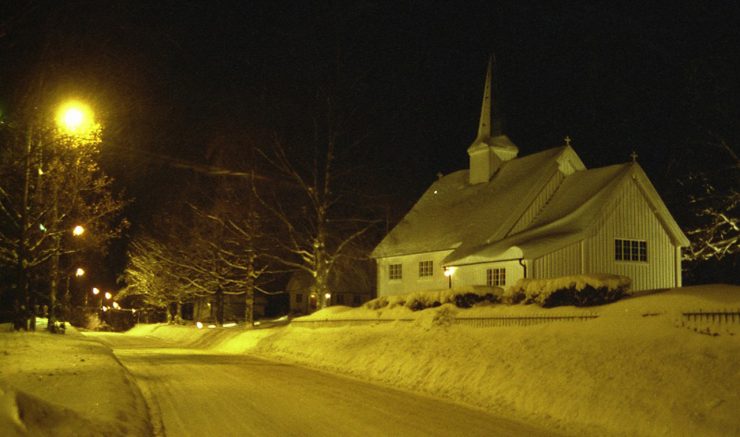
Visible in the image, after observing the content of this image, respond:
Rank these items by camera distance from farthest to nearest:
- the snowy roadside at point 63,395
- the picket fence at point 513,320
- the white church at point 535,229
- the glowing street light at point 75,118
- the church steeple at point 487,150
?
the church steeple at point 487,150, the white church at point 535,229, the glowing street light at point 75,118, the picket fence at point 513,320, the snowy roadside at point 63,395

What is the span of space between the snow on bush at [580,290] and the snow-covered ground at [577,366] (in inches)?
22.7

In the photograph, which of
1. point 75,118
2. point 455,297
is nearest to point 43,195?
point 75,118

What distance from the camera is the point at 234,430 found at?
10859 millimetres

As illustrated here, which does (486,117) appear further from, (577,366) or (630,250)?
(577,366)

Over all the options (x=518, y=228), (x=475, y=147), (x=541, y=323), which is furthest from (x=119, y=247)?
(x=541, y=323)

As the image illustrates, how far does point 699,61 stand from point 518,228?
35.9ft

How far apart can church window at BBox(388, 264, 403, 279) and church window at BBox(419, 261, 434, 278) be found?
2216mm

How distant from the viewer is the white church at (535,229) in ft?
99.7

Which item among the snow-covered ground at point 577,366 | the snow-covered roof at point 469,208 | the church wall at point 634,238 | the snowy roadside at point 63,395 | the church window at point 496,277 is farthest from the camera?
the snow-covered roof at point 469,208

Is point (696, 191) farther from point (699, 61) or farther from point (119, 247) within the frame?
point (119, 247)

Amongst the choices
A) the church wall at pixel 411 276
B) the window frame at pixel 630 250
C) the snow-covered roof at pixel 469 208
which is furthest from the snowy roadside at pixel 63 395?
the window frame at pixel 630 250

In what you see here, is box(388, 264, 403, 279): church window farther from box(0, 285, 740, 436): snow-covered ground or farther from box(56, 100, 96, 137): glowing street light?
box(56, 100, 96, 137): glowing street light

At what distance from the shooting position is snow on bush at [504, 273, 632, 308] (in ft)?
55.9

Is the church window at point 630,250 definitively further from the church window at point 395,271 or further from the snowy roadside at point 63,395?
the snowy roadside at point 63,395
